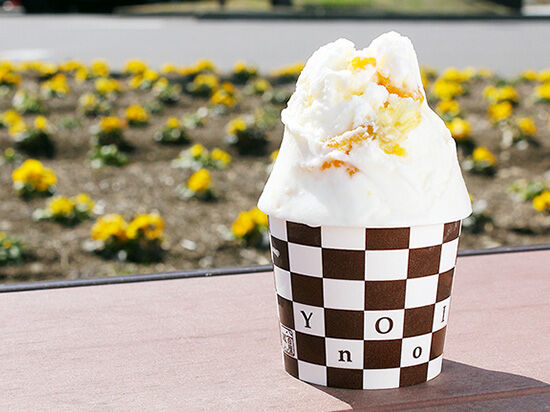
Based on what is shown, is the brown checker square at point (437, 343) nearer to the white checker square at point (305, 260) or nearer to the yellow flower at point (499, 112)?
the white checker square at point (305, 260)

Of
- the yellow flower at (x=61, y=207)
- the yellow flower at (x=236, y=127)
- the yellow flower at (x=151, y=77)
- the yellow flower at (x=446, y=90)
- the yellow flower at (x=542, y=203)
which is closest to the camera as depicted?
the yellow flower at (x=61, y=207)

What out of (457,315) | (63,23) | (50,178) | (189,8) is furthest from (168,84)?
(189,8)

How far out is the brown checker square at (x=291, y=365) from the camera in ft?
3.81

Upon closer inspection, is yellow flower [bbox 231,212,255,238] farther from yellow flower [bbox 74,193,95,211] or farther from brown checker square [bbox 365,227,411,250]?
brown checker square [bbox 365,227,411,250]

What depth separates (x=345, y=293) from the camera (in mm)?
1075

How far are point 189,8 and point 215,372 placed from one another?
17.3 meters

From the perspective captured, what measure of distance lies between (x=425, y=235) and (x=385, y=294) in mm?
90

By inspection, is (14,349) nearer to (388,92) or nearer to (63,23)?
(388,92)

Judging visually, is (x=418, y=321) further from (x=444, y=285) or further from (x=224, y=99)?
(x=224, y=99)

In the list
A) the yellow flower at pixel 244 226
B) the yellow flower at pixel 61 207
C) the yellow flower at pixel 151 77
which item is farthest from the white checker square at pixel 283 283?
the yellow flower at pixel 151 77

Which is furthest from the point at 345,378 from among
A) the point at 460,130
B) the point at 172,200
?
the point at 460,130

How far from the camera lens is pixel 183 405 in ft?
3.55

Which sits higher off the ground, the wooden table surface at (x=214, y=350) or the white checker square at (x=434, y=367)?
the white checker square at (x=434, y=367)

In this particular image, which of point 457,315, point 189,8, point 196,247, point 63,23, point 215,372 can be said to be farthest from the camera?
point 189,8
